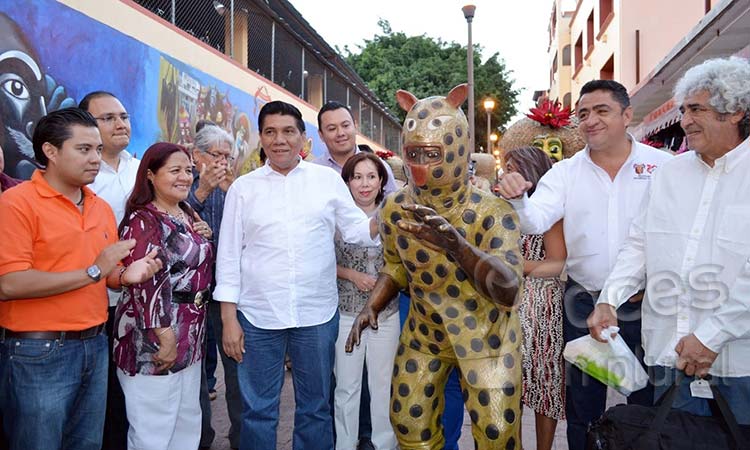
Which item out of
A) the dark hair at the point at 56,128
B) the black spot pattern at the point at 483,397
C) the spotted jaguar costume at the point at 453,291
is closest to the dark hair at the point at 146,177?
the dark hair at the point at 56,128

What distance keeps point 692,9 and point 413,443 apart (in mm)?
13194

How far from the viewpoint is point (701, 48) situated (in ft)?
23.0

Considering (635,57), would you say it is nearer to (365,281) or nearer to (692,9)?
(692,9)

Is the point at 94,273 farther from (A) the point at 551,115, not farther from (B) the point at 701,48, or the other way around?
(B) the point at 701,48

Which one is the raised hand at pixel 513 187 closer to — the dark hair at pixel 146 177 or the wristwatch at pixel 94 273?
the dark hair at pixel 146 177

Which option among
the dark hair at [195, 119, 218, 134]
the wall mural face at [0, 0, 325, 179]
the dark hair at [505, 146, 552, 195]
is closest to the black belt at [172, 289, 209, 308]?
the dark hair at [195, 119, 218, 134]

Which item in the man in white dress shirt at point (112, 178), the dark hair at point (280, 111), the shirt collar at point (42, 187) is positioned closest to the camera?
the shirt collar at point (42, 187)

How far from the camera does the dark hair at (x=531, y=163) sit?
3.17 meters

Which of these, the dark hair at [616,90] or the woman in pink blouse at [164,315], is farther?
the dark hair at [616,90]

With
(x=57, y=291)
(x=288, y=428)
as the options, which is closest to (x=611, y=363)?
(x=57, y=291)

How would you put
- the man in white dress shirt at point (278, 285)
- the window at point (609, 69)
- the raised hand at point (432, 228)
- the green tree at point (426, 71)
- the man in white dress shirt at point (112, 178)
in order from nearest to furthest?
the raised hand at point (432, 228) → the man in white dress shirt at point (278, 285) → the man in white dress shirt at point (112, 178) → the window at point (609, 69) → the green tree at point (426, 71)

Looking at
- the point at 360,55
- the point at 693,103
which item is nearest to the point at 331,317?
the point at 693,103

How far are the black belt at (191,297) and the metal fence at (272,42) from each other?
15.9 feet

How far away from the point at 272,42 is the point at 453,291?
949cm
